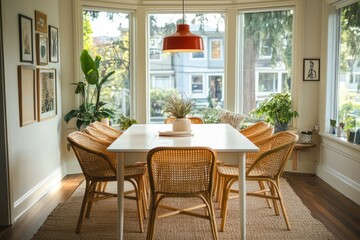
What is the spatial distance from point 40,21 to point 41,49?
318mm

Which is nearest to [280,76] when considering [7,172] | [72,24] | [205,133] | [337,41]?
[337,41]

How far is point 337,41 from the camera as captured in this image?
5469mm

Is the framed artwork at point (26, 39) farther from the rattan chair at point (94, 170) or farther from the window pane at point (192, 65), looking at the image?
the window pane at point (192, 65)

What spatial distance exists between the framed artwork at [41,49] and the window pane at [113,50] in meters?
1.18

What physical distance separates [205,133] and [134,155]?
0.80 m

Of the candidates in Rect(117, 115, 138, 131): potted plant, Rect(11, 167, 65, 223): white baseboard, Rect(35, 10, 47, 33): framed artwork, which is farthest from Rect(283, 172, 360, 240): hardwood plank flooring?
Rect(35, 10, 47, 33): framed artwork

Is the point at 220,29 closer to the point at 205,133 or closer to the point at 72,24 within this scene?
the point at 72,24

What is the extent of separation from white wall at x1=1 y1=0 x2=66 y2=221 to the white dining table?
41.0 inches

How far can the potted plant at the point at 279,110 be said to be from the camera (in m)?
5.88

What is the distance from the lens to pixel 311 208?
4.35 meters

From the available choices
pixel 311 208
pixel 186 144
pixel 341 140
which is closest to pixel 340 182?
pixel 341 140

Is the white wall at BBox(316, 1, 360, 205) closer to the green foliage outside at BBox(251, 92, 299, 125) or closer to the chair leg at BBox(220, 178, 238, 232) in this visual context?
the green foliage outside at BBox(251, 92, 299, 125)

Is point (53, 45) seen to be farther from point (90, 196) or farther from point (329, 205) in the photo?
point (329, 205)

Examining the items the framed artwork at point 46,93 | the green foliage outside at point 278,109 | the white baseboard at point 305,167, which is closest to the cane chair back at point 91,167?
the framed artwork at point 46,93
